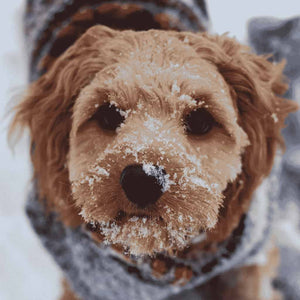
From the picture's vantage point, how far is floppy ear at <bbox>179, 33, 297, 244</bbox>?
1.50 meters

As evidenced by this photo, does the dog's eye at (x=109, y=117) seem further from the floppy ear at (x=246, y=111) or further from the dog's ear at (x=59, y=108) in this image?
the floppy ear at (x=246, y=111)

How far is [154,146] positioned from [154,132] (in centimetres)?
9

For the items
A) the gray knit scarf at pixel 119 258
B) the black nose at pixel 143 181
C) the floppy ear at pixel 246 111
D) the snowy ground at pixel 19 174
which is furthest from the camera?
the snowy ground at pixel 19 174

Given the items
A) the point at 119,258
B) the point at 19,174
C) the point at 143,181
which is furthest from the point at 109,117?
the point at 19,174

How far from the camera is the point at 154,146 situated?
119 centimetres

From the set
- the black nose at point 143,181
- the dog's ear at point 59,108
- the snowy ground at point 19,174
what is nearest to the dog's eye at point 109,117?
the dog's ear at point 59,108

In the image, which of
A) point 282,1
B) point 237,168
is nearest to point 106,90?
point 237,168

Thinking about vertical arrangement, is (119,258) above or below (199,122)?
below

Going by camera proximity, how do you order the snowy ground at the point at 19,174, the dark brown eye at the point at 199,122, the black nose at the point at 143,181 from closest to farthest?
1. the black nose at the point at 143,181
2. the dark brown eye at the point at 199,122
3. the snowy ground at the point at 19,174

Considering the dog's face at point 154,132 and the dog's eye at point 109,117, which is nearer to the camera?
the dog's face at point 154,132

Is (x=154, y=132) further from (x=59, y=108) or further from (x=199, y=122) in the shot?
(x=59, y=108)

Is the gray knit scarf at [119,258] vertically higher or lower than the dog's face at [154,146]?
lower

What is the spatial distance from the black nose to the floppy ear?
0.52 m

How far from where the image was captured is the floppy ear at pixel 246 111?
4.92 ft
